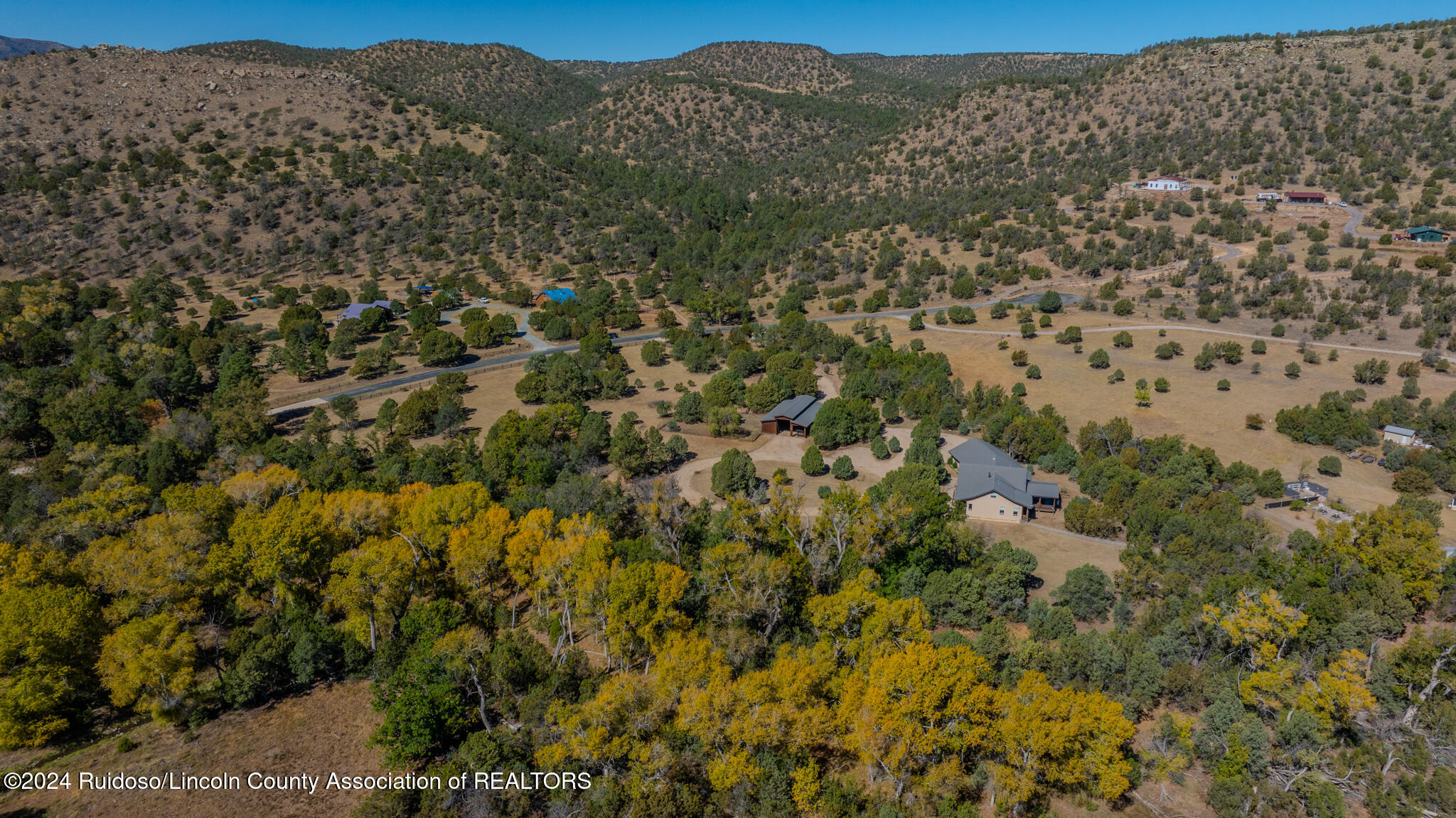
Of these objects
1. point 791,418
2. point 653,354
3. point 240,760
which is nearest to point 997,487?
point 791,418

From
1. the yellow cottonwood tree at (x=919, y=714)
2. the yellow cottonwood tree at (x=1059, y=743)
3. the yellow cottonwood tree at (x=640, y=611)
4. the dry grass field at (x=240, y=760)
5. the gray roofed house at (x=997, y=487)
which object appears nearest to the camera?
the yellow cottonwood tree at (x=1059, y=743)

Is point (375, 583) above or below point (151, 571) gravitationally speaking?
below

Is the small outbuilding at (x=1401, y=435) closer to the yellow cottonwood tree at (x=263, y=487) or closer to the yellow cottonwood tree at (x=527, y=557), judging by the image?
the yellow cottonwood tree at (x=527, y=557)

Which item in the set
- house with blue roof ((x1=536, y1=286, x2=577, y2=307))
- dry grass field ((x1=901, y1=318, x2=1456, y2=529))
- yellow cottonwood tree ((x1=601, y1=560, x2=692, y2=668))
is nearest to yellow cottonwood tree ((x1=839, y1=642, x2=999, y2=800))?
yellow cottonwood tree ((x1=601, y1=560, x2=692, y2=668))

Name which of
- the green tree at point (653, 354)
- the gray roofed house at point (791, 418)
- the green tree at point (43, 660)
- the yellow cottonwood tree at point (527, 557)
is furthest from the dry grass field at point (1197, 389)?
the green tree at point (43, 660)

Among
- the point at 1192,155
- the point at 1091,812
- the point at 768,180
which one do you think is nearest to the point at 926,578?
the point at 1091,812

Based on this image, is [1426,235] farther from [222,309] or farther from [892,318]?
[222,309]

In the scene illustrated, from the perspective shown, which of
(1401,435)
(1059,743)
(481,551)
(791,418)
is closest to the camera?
(1059,743)

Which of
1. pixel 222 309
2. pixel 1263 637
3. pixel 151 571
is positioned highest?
pixel 222 309
